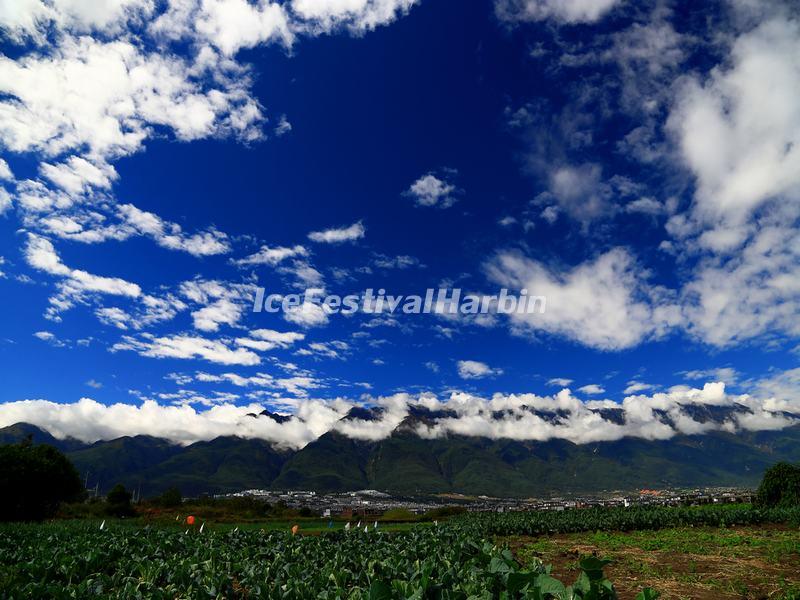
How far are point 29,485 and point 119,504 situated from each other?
15.8m

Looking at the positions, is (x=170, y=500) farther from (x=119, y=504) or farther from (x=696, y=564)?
(x=696, y=564)

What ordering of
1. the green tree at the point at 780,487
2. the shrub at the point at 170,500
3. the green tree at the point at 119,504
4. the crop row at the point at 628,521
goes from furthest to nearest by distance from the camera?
the shrub at the point at 170,500
the green tree at the point at 119,504
the green tree at the point at 780,487
the crop row at the point at 628,521

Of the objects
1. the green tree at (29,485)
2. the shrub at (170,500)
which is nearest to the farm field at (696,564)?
the green tree at (29,485)

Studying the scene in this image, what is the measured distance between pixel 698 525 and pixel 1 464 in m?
78.7

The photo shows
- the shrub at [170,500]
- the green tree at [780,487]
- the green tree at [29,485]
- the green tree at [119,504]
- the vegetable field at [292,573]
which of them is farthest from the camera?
the shrub at [170,500]

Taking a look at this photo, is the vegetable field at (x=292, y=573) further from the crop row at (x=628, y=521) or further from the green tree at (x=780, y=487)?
the green tree at (x=780, y=487)

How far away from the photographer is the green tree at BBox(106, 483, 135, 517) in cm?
6501

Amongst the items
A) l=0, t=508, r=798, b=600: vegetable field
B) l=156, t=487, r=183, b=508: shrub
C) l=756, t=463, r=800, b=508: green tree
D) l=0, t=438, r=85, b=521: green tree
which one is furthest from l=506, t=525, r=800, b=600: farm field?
l=156, t=487, r=183, b=508: shrub

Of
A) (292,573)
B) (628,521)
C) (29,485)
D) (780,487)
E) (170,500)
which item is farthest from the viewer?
(170,500)

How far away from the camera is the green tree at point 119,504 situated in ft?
213

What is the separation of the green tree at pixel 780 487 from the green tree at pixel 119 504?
8608 cm

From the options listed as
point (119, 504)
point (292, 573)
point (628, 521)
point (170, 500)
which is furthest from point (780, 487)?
point (170, 500)

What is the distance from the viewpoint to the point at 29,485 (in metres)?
55.8

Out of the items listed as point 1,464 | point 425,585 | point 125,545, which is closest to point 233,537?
point 125,545
